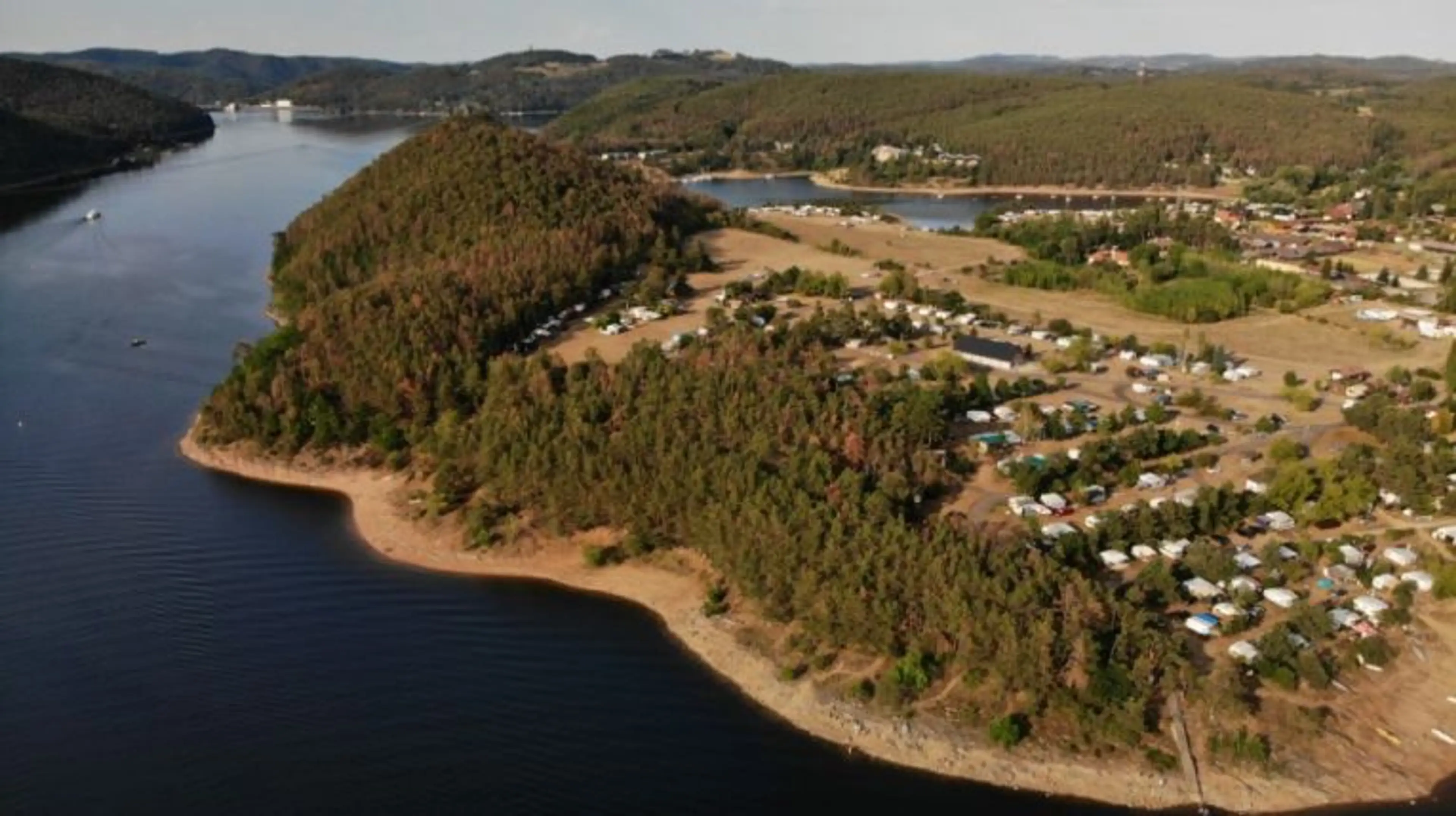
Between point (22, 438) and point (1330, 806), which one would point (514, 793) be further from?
point (22, 438)

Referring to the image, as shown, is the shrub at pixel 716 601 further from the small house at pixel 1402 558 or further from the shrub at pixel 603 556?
the small house at pixel 1402 558

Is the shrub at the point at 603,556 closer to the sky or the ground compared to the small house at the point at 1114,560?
closer to the ground

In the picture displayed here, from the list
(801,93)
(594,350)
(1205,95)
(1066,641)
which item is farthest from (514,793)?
(801,93)

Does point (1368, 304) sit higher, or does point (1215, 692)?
point (1368, 304)

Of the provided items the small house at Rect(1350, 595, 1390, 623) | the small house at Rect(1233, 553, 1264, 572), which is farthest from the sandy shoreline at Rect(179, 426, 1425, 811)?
the small house at Rect(1233, 553, 1264, 572)

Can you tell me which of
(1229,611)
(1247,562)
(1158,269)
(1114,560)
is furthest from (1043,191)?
(1229,611)

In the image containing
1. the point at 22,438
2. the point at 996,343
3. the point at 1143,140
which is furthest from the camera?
the point at 1143,140

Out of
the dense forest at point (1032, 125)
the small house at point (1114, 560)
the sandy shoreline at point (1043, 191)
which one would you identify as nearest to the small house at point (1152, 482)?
the small house at point (1114, 560)
